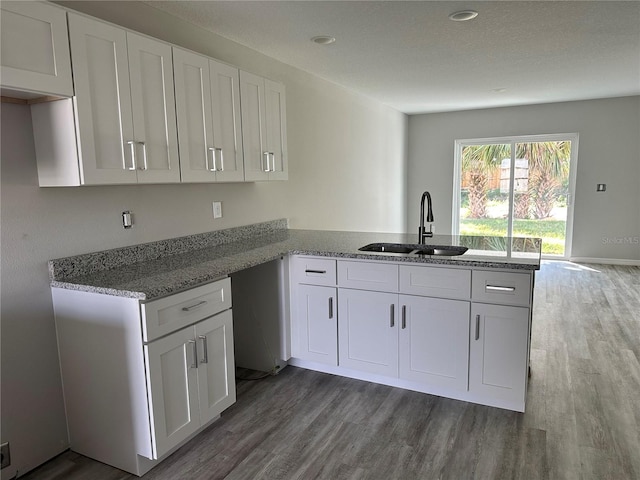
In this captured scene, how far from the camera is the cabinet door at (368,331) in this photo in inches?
105

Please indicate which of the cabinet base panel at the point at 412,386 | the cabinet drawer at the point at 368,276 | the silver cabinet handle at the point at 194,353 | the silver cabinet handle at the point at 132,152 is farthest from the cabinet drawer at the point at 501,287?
the silver cabinet handle at the point at 132,152

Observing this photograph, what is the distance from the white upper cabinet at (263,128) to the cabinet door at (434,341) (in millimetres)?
1340

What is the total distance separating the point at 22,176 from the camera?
6.41 feet

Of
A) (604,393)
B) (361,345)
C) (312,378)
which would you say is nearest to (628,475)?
(604,393)

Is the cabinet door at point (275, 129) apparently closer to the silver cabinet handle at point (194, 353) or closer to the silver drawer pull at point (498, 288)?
the silver cabinet handle at point (194, 353)

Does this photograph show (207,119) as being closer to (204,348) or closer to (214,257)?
(214,257)

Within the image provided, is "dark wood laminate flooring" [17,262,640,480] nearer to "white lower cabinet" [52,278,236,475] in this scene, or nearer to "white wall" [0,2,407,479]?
"white lower cabinet" [52,278,236,475]

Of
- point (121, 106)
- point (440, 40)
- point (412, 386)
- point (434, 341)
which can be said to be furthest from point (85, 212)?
point (440, 40)

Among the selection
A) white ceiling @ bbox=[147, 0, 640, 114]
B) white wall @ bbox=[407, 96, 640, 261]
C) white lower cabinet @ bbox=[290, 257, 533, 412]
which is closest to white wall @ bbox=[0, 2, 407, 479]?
white ceiling @ bbox=[147, 0, 640, 114]

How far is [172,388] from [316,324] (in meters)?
1.12

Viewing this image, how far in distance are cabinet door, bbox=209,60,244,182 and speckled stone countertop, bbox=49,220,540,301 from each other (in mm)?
517

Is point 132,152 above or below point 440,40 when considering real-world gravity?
below

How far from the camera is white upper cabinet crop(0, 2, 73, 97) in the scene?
1596 millimetres

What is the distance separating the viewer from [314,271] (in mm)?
2840
